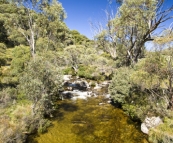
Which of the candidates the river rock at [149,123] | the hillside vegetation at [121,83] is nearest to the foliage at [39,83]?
the hillside vegetation at [121,83]

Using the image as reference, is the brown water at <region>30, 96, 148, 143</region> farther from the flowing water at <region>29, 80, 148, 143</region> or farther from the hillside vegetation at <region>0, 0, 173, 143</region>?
the hillside vegetation at <region>0, 0, 173, 143</region>

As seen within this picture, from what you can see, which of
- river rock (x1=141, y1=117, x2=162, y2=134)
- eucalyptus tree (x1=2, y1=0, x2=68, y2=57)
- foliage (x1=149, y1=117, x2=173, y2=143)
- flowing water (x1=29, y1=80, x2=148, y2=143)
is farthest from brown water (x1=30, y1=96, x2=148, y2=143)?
eucalyptus tree (x1=2, y1=0, x2=68, y2=57)

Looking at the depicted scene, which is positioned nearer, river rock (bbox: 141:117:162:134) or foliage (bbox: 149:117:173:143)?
foliage (bbox: 149:117:173:143)

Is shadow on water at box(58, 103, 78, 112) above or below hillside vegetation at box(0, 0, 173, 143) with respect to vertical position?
below

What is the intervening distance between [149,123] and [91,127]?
5.95 m

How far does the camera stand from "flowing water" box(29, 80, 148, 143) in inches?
538

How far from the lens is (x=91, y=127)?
16234mm

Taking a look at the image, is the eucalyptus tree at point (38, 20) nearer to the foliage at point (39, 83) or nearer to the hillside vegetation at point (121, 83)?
the hillside vegetation at point (121, 83)

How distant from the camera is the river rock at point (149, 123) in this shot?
14069 millimetres

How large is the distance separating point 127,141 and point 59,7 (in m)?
34.6

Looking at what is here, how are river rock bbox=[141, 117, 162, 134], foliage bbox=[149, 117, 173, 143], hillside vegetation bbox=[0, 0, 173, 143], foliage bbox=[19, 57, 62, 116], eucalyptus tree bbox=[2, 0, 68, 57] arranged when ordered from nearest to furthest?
1. foliage bbox=[149, 117, 173, 143]
2. hillside vegetation bbox=[0, 0, 173, 143]
3. river rock bbox=[141, 117, 162, 134]
4. foliage bbox=[19, 57, 62, 116]
5. eucalyptus tree bbox=[2, 0, 68, 57]

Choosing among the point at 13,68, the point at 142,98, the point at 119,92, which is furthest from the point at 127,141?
the point at 13,68

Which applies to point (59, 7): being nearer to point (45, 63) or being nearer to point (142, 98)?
point (45, 63)

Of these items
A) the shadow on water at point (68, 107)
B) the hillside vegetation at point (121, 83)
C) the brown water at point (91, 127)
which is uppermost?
the hillside vegetation at point (121, 83)
